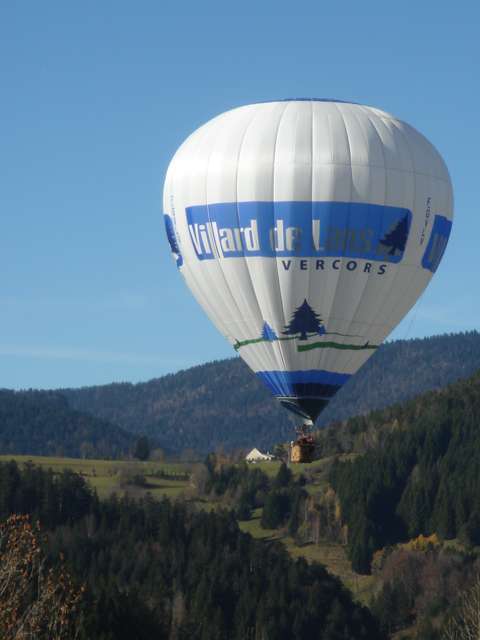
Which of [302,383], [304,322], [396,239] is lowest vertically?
[302,383]

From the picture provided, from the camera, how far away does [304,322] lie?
6431cm

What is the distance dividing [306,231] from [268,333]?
3.96 meters

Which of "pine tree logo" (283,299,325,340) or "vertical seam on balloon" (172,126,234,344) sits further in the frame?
"vertical seam on balloon" (172,126,234,344)

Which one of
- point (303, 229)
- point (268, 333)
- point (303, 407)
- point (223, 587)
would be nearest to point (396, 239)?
point (303, 229)

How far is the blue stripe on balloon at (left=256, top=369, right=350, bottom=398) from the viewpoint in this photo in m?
64.9

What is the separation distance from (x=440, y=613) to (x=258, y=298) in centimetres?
13675

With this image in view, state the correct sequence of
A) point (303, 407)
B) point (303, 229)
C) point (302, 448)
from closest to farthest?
point (302, 448)
point (303, 229)
point (303, 407)

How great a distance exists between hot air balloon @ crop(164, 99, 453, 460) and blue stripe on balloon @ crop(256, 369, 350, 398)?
0.05 metres

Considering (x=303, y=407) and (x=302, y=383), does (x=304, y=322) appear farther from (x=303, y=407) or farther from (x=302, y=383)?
(x=303, y=407)

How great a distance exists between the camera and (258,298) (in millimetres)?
64688

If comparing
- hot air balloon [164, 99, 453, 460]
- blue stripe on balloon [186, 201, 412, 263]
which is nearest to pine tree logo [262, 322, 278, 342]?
hot air balloon [164, 99, 453, 460]

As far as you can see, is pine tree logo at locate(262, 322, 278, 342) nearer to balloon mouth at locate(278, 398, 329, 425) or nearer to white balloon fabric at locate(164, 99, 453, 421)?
white balloon fabric at locate(164, 99, 453, 421)

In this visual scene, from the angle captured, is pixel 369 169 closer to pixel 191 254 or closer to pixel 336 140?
pixel 336 140

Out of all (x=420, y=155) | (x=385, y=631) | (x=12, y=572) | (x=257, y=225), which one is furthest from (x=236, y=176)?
(x=385, y=631)
